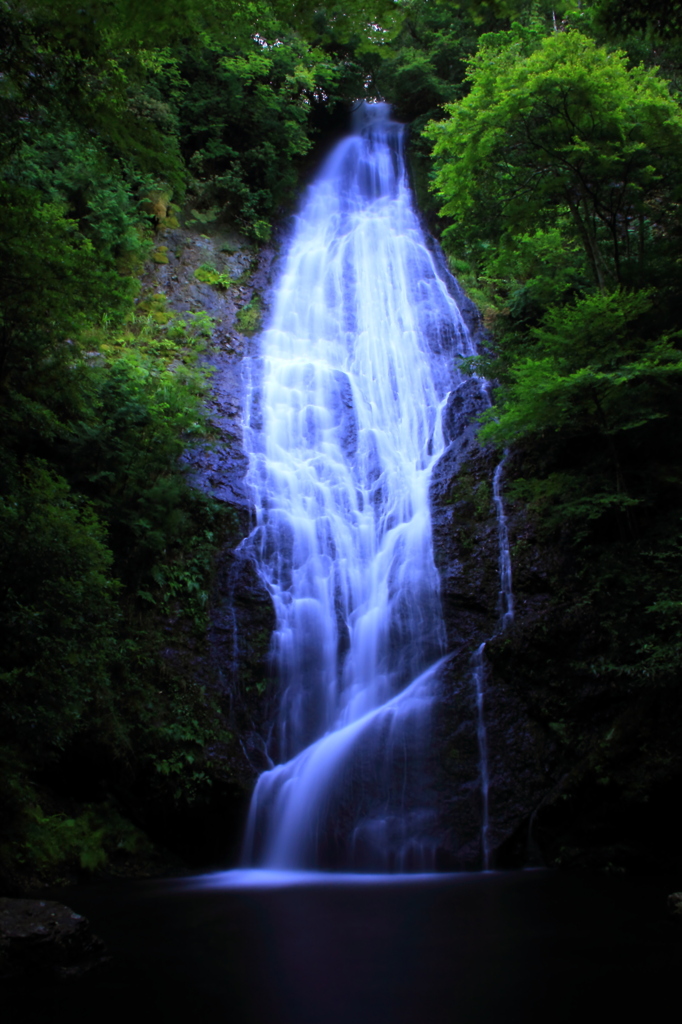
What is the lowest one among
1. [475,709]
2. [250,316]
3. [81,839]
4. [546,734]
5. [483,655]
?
[81,839]

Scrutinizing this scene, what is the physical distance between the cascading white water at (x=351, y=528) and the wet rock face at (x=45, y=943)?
12.0 feet

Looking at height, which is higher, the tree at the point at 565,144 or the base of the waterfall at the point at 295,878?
the tree at the point at 565,144

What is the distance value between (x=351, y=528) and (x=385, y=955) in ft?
25.6

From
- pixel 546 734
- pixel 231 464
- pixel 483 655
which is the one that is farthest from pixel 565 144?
pixel 546 734

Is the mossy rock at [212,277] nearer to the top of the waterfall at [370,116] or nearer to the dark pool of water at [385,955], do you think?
the top of the waterfall at [370,116]

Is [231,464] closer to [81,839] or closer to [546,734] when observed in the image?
[81,839]

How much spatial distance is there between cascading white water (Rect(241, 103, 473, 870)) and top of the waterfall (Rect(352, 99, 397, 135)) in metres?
6.47

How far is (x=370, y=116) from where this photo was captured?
24922 mm

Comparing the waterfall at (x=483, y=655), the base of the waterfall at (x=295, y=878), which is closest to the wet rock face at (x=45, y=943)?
the base of the waterfall at (x=295, y=878)

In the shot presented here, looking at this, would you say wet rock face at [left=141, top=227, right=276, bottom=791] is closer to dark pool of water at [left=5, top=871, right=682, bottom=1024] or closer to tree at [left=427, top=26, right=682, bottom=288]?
dark pool of water at [left=5, top=871, right=682, bottom=1024]

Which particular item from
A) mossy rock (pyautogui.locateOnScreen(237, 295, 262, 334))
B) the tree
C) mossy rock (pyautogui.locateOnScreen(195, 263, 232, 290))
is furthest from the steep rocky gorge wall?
mossy rock (pyautogui.locateOnScreen(195, 263, 232, 290))

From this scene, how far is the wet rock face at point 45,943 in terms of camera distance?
13.5 feet

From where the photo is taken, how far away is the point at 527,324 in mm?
12266

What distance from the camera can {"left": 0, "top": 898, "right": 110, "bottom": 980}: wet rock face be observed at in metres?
4.12
